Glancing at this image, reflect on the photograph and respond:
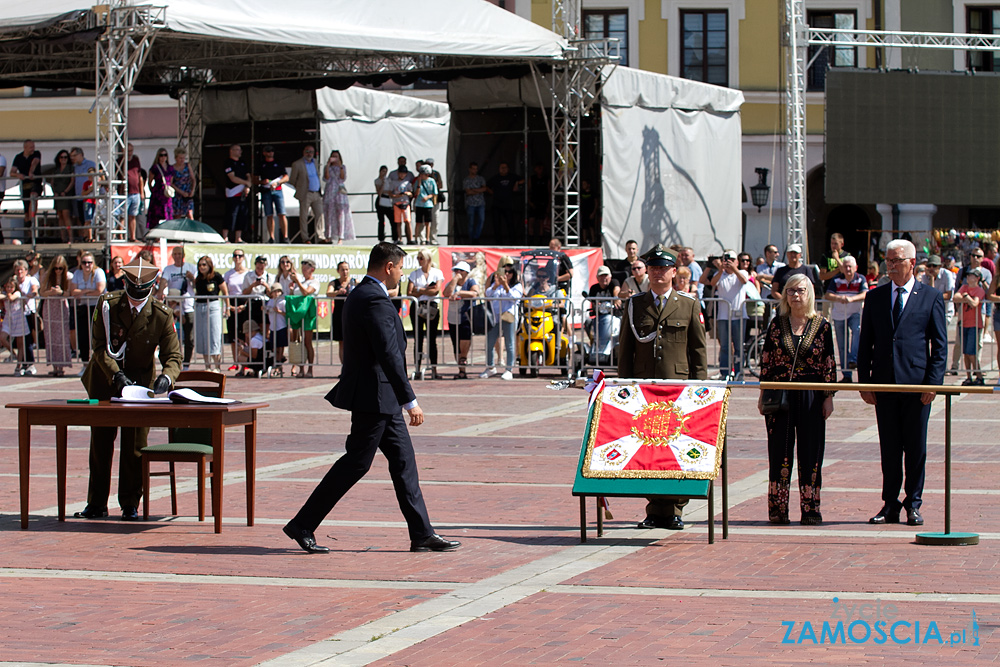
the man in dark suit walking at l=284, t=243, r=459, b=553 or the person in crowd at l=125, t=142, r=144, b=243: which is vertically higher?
the person in crowd at l=125, t=142, r=144, b=243

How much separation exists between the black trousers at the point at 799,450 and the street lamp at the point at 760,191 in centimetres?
3100

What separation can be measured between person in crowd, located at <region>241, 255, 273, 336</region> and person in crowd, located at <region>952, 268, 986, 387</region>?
9.76 m

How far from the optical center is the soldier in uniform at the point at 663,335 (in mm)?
9422

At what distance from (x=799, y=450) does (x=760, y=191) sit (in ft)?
103

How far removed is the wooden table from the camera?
9.06 m

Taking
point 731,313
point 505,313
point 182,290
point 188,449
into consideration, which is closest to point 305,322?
point 182,290

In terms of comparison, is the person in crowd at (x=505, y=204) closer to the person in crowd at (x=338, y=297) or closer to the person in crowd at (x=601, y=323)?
the person in crowd at (x=338, y=297)

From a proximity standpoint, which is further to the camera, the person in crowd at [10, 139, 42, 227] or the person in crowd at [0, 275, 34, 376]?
the person in crowd at [10, 139, 42, 227]

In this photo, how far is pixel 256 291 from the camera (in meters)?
20.9

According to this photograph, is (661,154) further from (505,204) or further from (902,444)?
(902,444)

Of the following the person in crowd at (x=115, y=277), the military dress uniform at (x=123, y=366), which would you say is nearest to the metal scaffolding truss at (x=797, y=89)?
the person in crowd at (x=115, y=277)

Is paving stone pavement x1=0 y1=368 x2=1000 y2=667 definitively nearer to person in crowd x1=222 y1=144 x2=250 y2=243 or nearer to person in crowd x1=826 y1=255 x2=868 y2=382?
person in crowd x1=826 y1=255 x2=868 y2=382

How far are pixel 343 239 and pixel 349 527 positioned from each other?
19.5 meters

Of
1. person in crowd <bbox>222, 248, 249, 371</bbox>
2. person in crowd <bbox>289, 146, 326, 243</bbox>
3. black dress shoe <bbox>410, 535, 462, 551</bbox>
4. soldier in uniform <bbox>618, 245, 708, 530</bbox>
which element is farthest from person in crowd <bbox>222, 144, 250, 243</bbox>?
black dress shoe <bbox>410, 535, 462, 551</bbox>
